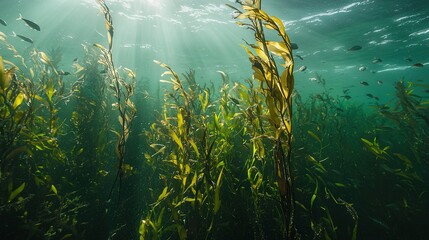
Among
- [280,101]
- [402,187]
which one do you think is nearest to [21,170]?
[280,101]

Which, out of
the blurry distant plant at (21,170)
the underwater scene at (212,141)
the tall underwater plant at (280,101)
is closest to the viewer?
the tall underwater plant at (280,101)

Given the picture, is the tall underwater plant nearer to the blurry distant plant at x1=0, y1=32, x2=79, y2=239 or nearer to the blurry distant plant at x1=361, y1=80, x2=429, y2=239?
the blurry distant plant at x1=0, y1=32, x2=79, y2=239

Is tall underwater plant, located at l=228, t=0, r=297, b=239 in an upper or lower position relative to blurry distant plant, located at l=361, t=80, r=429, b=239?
upper

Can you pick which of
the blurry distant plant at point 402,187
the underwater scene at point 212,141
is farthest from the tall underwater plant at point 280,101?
the blurry distant plant at point 402,187

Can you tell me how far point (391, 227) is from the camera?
4.82m

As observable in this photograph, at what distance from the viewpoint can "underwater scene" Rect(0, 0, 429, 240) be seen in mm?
2766

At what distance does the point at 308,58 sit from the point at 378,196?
851 inches

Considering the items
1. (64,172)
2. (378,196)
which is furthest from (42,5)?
(378,196)

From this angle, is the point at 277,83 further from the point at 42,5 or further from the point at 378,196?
the point at 42,5

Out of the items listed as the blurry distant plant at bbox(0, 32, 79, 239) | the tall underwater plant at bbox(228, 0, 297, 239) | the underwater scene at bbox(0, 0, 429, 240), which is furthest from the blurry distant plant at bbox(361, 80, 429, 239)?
the blurry distant plant at bbox(0, 32, 79, 239)

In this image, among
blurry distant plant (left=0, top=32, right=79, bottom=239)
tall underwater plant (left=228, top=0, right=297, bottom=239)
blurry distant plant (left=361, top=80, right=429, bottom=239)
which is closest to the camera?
tall underwater plant (left=228, top=0, right=297, bottom=239)

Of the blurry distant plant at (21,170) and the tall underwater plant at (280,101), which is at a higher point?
the tall underwater plant at (280,101)

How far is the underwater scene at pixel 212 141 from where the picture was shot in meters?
2.77

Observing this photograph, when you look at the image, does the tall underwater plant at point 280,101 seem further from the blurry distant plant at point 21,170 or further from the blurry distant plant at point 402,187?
the blurry distant plant at point 402,187
